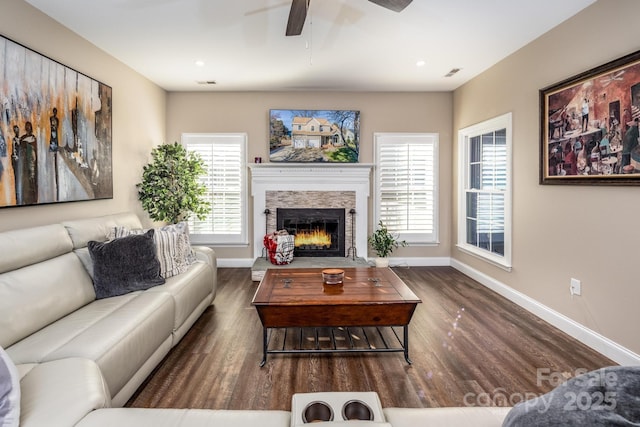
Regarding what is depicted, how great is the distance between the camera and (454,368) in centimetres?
246

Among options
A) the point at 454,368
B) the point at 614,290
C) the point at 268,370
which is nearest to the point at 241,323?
the point at 268,370

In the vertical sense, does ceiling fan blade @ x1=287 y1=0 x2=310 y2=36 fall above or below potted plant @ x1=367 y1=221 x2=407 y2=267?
above

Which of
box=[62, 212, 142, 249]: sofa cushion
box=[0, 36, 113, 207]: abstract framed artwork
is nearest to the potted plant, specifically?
box=[62, 212, 142, 249]: sofa cushion

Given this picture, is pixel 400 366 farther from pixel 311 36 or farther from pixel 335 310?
pixel 311 36

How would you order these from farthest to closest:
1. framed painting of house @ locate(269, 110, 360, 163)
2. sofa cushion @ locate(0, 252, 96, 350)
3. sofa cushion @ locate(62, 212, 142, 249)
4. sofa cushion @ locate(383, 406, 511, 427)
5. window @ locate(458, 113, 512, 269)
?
framed painting of house @ locate(269, 110, 360, 163)
window @ locate(458, 113, 512, 269)
sofa cushion @ locate(62, 212, 142, 249)
sofa cushion @ locate(0, 252, 96, 350)
sofa cushion @ locate(383, 406, 511, 427)

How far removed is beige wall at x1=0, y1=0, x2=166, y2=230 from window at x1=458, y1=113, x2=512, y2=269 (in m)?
4.49

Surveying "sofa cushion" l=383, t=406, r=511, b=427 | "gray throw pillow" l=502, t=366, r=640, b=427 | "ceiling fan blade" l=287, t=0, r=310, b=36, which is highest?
"ceiling fan blade" l=287, t=0, r=310, b=36

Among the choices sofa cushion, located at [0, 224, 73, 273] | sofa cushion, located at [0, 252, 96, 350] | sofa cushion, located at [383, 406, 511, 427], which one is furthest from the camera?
sofa cushion, located at [0, 224, 73, 273]

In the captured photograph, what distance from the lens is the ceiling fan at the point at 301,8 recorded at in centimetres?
218

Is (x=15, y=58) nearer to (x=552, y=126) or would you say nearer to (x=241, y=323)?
(x=241, y=323)

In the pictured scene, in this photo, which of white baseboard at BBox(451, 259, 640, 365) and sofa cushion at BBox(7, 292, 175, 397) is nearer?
sofa cushion at BBox(7, 292, 175, 397)

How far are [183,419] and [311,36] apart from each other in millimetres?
3315

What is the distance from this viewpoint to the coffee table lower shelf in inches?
102

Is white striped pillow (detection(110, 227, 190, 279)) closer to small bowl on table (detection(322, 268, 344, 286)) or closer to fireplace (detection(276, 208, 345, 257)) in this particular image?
small bowl on table (detection(322, 268, 344, 286))
